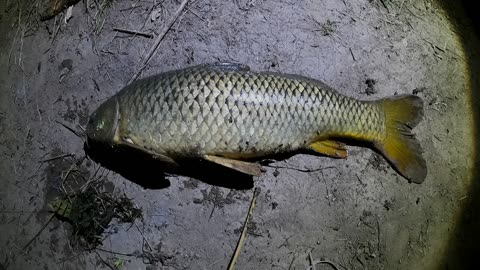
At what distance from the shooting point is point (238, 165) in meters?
2.42

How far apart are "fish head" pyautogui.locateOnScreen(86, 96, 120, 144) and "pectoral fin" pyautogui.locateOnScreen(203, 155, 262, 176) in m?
0.59

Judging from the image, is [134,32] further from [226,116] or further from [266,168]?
[266,168]

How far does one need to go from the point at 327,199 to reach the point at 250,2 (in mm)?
1535

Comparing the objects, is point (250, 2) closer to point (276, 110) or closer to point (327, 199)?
point (276, 110)

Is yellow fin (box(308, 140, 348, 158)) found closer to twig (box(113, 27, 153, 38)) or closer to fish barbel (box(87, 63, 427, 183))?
fish barbel (box(87, 63, 427, 183))

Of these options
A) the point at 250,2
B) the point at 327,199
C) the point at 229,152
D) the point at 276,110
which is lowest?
the point at 327,199

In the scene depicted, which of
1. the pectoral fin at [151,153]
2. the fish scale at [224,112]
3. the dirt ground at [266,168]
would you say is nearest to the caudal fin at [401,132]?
the dirt ground at [266,168]

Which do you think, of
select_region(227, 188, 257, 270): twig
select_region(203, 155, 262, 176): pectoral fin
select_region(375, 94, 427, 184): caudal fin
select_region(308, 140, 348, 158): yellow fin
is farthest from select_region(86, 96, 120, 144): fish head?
select_region(375, 94, 427, 184): caudal fin

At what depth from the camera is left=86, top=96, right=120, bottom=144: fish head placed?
2.46 meters

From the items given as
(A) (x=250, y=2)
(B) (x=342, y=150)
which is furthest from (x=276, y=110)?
(A) (x=250, y=2)

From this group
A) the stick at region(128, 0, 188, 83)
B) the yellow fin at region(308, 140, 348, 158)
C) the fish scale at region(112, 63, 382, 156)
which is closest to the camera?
the fish scale at region(112, 63, 382, 156)

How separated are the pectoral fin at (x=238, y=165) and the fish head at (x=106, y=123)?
591 mm

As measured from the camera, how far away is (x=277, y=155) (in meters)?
2.81

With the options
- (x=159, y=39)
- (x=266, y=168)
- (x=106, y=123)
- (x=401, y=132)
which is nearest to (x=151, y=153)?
(x=106, y=123)
